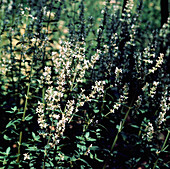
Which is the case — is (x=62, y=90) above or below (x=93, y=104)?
above

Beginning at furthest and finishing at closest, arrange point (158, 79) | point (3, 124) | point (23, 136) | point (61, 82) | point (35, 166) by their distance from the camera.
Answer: point (158, 79) → point (3, 124) → point (23, 136) → point (35, 166) → point (61, 82)

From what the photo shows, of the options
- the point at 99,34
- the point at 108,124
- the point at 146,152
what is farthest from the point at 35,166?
the point at 99,34

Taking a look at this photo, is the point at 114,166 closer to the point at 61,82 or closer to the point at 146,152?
the point at 146,152

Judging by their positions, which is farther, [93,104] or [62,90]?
[93,104]

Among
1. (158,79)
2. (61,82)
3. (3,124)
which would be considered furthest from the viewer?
(158,79)

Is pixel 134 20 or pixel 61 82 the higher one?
pixel 134 20

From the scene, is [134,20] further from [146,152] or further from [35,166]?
[35,166]

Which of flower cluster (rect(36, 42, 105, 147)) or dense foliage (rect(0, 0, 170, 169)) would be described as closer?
flower cluster (rect(36, 42, 105, 147))

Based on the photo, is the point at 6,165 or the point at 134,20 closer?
the point at 6,165

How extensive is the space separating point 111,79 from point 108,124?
2.50 ft

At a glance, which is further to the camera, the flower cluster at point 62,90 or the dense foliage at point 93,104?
the dense foliage at point 93,104

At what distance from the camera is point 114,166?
426 centimetres

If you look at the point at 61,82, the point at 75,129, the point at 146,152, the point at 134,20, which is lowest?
the point at 146,152

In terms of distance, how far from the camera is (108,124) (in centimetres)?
401
